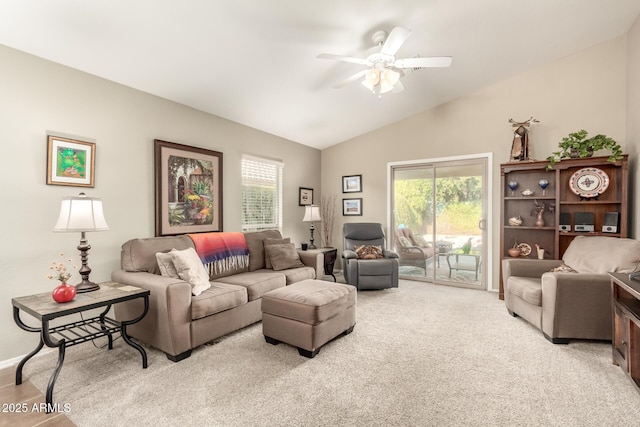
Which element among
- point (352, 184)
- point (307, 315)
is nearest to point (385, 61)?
point (307, 315)

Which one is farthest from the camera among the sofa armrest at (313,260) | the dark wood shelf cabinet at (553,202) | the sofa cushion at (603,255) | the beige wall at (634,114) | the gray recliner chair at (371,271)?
the gray recliner chair at (371,271)

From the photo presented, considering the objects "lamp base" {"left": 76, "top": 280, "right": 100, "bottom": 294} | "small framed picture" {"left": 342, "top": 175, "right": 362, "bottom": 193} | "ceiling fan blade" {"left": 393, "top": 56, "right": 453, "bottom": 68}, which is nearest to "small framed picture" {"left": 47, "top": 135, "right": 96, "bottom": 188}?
"lamp base" {"left": 76, "top": 280, "right": 100, "bottom": 294}

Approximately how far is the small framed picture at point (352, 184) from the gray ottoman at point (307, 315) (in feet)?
9.96

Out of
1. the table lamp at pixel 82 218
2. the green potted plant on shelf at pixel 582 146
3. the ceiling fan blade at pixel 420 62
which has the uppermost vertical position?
the ceiling fan blade at pixel 420 62

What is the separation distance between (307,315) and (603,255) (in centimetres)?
289

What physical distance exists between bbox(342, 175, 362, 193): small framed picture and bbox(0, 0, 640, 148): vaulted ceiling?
63.9 inches

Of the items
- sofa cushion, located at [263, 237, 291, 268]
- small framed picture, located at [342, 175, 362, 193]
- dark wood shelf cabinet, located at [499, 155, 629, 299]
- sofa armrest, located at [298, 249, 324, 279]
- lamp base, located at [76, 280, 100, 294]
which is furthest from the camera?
small framed picture, located at [342, 175, 362, 193]

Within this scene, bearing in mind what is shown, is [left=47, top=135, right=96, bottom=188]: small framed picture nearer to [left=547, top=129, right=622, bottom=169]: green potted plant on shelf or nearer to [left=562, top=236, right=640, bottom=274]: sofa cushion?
[left=562, top=236, right=640, bottom=274]: sofa cushion

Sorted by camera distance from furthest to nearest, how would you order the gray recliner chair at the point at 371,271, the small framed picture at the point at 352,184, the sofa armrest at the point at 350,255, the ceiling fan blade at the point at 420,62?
the small framed picture at the point at 352,184 < the sofa armrest at the point at 350,255 < the gray recliner chair at the point at 371,271 < the ceiling fan blade at the point at 420,62

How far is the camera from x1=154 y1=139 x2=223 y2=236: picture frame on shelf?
3305mm

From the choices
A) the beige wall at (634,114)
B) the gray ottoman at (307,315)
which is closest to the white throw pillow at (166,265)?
the gray ottoman at (307,315)

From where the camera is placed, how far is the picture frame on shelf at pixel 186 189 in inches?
130

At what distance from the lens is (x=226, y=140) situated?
4.09 metres

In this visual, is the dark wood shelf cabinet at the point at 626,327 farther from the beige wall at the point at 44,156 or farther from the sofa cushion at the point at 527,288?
the beige wall at the point at 44,156
